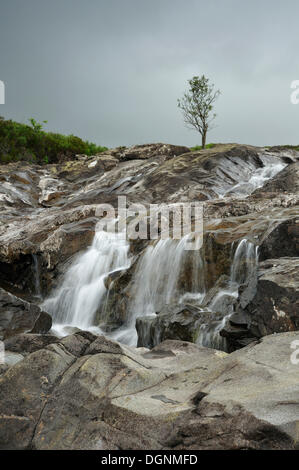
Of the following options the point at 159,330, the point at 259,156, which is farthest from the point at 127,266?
the point at 259,156

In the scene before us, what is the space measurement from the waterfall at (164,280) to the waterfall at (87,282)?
1.20m

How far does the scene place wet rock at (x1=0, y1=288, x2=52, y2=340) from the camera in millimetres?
7828

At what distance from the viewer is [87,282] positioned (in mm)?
11453

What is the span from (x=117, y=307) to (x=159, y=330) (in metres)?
2.95

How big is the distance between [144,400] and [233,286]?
17.8 ft

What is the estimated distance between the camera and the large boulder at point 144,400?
8.80 ft

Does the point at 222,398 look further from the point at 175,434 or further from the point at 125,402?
the point at 125,402

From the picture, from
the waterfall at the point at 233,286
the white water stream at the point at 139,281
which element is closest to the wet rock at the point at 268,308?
the waterfall at the point at 233,286

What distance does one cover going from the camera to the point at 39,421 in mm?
3250

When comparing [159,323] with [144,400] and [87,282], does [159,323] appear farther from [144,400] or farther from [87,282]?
[87,282]

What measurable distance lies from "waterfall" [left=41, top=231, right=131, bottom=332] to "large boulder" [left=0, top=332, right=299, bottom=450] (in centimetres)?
624

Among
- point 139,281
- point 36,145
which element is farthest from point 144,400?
point 36,145

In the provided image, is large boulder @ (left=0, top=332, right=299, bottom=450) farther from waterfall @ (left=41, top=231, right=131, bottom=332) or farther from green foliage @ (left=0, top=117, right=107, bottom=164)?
green foliage @ (left=0, top=117, right=107, bottom=164)
